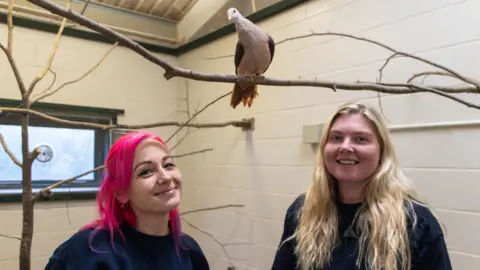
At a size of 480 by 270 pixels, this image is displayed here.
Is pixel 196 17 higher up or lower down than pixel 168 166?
higher up

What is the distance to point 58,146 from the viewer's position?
2.60m

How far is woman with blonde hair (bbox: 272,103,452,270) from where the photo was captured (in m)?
1.19

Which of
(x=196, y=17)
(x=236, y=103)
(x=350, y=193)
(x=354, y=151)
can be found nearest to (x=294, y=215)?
(x=350, y=193)

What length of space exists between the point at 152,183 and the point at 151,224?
124mm

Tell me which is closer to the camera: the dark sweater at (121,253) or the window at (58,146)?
the dark sweater at (121,253)

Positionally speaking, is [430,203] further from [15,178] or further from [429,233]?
[15,178]

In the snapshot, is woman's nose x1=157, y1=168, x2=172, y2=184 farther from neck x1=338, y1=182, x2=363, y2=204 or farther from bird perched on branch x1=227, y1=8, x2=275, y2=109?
neck x1=338, y1=182, x2=363, y2=204

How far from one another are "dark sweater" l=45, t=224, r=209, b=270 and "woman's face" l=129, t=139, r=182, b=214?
87 millimetres

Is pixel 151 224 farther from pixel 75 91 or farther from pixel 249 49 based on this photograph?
pixel 75 91

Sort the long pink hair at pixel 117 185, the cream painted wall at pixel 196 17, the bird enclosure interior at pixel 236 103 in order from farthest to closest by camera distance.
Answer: the cream painted wall at pixel 196 17 → the bird enclosure interior at pixel 236 103 → the long pink hair at pixel 117 185

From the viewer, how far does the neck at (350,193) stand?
132 centimetres

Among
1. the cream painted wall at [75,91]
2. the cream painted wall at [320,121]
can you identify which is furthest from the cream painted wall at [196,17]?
the cream painted wall at [75,91]

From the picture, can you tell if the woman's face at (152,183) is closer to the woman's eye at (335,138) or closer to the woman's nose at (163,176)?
the woman's nose at (163,176)

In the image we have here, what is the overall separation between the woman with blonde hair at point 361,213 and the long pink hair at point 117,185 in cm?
45
